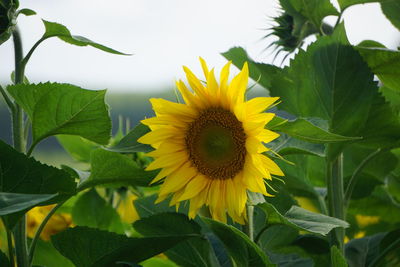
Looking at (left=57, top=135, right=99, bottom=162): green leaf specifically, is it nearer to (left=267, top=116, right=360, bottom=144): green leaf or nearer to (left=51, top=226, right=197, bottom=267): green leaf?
(left=51, top=226, right=197, bottom=267): green leaf

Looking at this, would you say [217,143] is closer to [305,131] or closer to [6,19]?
[305,131]

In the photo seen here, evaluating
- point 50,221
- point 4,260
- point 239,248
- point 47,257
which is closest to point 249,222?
point 239,248

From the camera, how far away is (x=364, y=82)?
0.77 m

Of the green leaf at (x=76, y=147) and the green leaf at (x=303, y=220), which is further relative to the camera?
the green leaf at (x=76, y=147)

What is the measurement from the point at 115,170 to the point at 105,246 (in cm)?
8

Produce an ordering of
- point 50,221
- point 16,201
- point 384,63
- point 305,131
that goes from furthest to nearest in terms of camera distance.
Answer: point 50,221 < point 384,63 < point 305,131 < point 16,201

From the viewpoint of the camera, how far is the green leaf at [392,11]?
92cm

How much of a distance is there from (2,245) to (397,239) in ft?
2.22

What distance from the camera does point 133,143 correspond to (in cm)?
65

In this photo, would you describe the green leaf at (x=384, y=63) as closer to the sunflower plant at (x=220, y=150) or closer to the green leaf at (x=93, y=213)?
the sunflower plant at (x=220, y=150)

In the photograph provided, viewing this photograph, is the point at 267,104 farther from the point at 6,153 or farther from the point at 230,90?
the point at 6,153

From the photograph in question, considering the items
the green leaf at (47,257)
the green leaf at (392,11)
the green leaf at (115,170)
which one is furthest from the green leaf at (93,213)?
the green leaf at (392,11)

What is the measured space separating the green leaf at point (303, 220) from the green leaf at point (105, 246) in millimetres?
90

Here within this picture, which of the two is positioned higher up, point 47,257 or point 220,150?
point 220,150
